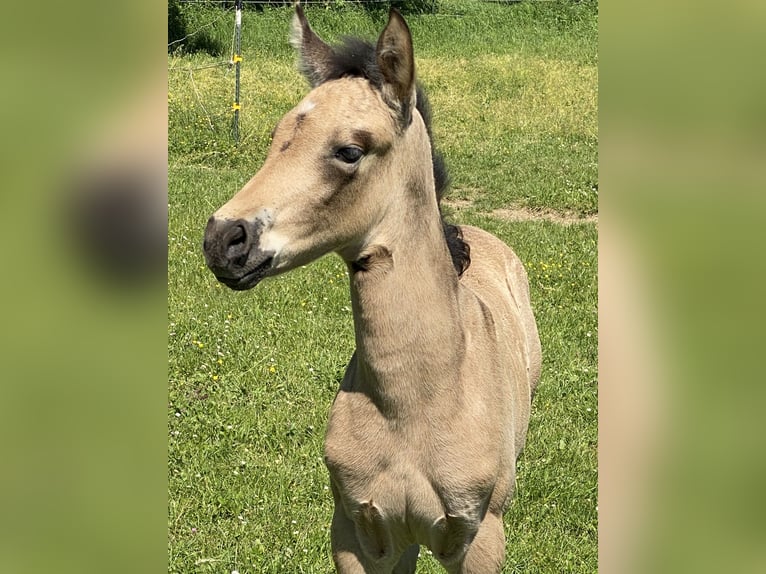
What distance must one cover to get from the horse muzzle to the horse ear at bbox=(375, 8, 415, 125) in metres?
0.65

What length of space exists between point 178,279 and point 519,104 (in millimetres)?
9714

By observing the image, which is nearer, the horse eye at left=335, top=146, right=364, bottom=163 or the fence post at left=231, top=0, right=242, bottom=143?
the horse eye at left=335, top=146, right=364, bottom=163

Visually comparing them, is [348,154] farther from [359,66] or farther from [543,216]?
[543,216]

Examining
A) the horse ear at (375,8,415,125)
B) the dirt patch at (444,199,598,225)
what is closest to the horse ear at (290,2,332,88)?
the horse ear at (375,8,415,125)

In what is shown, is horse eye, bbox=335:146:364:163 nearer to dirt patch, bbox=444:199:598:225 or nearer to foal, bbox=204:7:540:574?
foal, bbox=204:7:540:574

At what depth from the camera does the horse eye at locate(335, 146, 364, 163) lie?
7.66 feet

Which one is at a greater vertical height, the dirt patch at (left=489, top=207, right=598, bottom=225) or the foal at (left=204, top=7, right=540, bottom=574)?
the foal at (left=204, top=7, right=540, bottom=574)

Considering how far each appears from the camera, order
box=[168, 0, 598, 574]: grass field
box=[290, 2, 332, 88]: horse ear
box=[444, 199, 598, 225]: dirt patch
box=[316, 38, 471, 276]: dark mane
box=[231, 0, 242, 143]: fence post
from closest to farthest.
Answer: box=[316, 38, 471, 276]: dark mane, box=[290, 2, 332, 88]: horse ear, box=[168, 0, 598, 574]: grass field, box=[444, 199, 598, 225]: dirt patch, box=[231, 0, 242, 143]: fence post

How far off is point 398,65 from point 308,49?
47 centimetres

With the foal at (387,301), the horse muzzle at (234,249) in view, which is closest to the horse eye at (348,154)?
the foal at (387,301)
